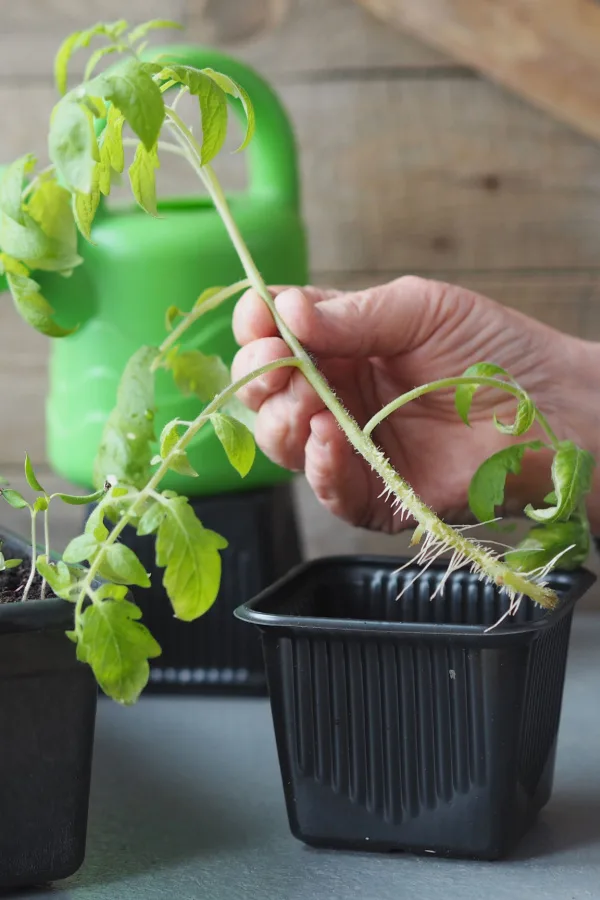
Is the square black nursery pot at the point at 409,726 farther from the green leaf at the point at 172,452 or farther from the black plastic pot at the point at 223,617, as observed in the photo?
the black plastic pot at the point at 223,617

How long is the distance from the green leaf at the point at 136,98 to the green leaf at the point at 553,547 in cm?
30

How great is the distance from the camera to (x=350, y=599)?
2.35 feet

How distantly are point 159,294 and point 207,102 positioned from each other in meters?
0.35

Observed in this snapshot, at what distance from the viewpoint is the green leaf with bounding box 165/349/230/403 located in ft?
2.41

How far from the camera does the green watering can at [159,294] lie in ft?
2.83

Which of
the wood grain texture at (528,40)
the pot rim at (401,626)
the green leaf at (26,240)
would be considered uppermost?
the wood grain texture at (528,40)

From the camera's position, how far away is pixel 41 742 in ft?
1.78

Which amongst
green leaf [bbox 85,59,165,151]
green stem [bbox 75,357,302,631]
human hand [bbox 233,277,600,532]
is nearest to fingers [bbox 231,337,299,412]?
human hand [bbox 233,277,600,532]

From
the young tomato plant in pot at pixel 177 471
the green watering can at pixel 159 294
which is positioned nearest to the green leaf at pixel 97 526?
the young tomato plant in pot at pixel 177 471

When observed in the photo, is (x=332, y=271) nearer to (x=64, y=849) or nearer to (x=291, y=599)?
(x=291, y=599)

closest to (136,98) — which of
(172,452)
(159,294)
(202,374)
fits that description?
(172,452)

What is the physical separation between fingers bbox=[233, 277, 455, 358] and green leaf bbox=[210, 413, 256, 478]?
17 cm

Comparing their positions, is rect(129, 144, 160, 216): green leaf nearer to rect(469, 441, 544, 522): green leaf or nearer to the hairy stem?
the hairy stem

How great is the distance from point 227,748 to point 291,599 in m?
0.20
